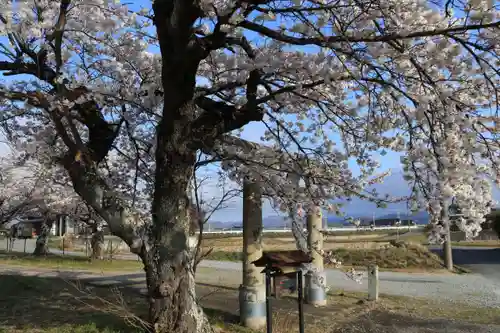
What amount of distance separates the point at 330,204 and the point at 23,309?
6113mm

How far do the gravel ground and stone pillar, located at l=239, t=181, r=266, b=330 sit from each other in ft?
20.6

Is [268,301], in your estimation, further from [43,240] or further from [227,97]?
[43,240]

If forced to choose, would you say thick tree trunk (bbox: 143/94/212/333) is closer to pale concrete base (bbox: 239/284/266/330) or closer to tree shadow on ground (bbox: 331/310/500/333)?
pale concrete base (bbox: 239/284/266/330)

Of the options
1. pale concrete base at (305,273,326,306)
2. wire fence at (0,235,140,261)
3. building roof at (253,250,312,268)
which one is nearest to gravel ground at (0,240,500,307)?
pale concrete base at (305,273,326,306)

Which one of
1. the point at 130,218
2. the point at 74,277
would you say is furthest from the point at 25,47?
the point at 74,277

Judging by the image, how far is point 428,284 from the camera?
16688 mm

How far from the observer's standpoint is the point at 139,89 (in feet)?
28.3

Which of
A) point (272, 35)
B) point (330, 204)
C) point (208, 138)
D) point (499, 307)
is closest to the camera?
point (272, 35)

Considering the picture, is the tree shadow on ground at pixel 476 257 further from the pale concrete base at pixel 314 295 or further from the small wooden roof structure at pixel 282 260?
the small wooden roof structure at pixel 282 260

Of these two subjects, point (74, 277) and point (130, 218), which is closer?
point (130, 218)

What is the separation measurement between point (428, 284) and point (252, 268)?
393 inches

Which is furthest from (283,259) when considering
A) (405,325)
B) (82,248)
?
(82,248)

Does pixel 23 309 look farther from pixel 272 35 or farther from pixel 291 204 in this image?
pixel 272 35

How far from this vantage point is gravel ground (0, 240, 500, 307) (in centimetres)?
1379
